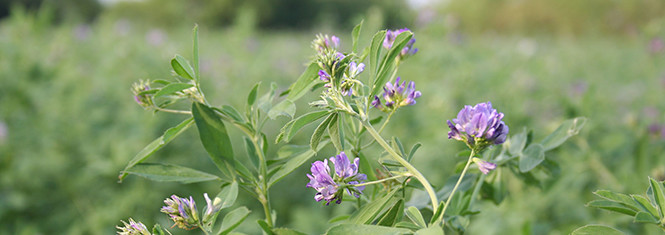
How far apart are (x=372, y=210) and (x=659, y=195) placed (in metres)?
0.26

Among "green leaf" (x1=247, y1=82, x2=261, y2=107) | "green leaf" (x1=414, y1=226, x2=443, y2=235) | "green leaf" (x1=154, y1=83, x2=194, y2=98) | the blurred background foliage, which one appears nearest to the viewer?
"green leaf" (x1=414, y1=226, x2=443, y2=235)

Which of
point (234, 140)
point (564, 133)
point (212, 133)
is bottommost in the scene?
point (564, 133)

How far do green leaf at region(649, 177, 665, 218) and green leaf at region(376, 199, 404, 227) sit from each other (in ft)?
0.74

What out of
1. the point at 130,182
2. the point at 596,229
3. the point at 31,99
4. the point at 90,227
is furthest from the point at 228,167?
the point at 31,99

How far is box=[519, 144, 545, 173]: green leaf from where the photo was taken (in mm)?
540

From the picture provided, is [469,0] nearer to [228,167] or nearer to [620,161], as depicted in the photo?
[620,161]

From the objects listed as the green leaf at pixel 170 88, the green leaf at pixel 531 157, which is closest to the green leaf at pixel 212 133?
the green leaf at pixel 170 88

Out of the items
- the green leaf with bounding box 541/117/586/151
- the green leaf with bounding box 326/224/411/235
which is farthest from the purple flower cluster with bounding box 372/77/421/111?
the green leaf with bounding box 541/117/586/151

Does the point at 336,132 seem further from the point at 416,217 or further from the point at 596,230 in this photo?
the point at 596,230

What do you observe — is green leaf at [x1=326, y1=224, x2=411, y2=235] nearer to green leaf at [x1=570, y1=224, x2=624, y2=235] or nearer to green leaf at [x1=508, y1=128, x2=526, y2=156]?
green leaf at [x1=570, y1=224, x2=624, y2=235]

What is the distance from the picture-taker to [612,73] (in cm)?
599

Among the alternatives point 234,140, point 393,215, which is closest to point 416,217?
point 393,215

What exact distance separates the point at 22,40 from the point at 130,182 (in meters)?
1.54

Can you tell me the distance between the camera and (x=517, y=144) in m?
0.62
